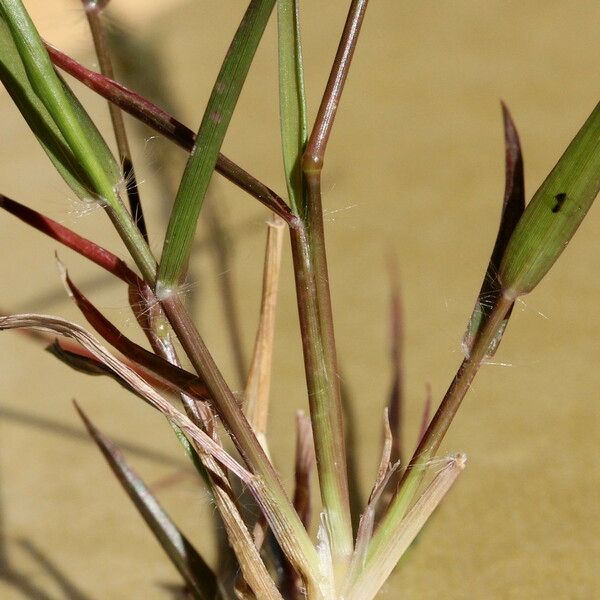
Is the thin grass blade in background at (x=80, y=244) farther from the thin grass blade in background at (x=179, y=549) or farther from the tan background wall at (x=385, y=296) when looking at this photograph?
the thin grass blade in background at (x=179, y=549)

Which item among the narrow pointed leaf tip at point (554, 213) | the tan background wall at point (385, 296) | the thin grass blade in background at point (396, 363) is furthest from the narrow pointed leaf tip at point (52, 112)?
the thin grass blade in background at point (396, 363)

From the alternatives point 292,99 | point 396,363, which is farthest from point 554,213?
point 396,363

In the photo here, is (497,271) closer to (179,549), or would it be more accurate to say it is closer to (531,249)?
(531,249)

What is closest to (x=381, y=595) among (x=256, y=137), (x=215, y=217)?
(x=215, y=217)

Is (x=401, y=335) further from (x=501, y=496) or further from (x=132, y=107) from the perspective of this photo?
(x=132, y=107)

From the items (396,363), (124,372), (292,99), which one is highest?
(292,99)
